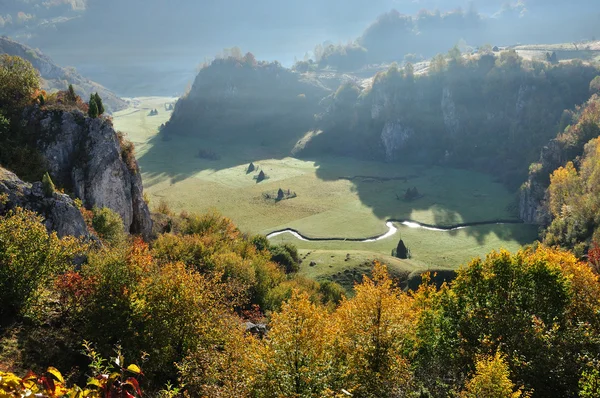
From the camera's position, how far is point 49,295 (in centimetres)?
3881

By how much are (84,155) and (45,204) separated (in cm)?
2761

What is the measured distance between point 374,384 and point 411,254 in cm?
11564

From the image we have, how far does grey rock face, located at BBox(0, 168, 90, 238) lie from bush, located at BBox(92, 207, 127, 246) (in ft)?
42.7

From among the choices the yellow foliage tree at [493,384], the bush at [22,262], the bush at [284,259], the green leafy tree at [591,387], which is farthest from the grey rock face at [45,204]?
the bush at [284,259]

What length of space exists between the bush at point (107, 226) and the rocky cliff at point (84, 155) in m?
7.13

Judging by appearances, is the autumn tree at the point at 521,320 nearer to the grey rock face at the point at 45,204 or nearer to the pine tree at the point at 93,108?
the grey rock face at the point at 45,204

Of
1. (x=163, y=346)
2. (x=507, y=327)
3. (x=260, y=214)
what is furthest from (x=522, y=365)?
(x=260, y=214)

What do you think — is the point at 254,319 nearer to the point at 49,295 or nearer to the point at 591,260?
the point at 49,295

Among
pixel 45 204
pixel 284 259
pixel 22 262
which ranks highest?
pixel 45 204

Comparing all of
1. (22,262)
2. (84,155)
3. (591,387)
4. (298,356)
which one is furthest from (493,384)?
(84,155)

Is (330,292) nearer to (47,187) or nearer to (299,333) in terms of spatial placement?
(47,187)

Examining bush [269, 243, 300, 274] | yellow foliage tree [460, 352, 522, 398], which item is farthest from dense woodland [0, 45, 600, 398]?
bush [269, 243, 300, 274]

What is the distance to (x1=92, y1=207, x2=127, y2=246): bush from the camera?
68.1 meters

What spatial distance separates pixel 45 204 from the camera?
168ft
